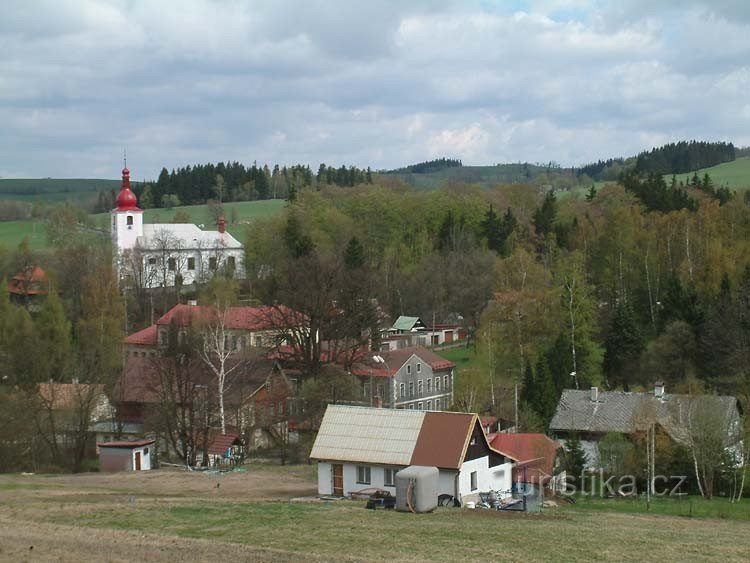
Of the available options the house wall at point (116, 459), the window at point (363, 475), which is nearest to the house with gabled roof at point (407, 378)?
the house wall at point (116, 459)

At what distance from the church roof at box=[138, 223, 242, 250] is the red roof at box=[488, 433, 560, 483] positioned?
7068 centimetres

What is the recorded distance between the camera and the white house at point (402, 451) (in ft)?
115

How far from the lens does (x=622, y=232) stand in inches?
2965

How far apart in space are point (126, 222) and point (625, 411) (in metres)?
74.5

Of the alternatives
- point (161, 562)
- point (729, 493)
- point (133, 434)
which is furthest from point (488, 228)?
point (161, 562)

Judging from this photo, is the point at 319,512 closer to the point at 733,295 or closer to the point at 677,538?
the point at 677,538

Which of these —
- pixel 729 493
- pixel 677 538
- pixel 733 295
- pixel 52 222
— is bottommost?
pixel 729 493

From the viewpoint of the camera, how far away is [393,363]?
211 ft

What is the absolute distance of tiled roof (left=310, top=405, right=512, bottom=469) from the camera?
115 feet

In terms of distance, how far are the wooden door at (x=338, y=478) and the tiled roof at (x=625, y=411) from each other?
14.7m

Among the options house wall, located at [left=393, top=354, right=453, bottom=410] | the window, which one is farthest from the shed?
house wall, located at [left=393, top=354, right=453, bottom=410]

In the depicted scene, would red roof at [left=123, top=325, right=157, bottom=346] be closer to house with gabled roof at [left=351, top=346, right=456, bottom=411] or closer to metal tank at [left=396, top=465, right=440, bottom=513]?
house with gabled roof at [left=351, top=346, right=456, bottom=411]

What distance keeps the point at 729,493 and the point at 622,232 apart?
34653 mm

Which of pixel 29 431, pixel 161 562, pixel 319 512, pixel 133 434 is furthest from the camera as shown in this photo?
pixel 133 434
